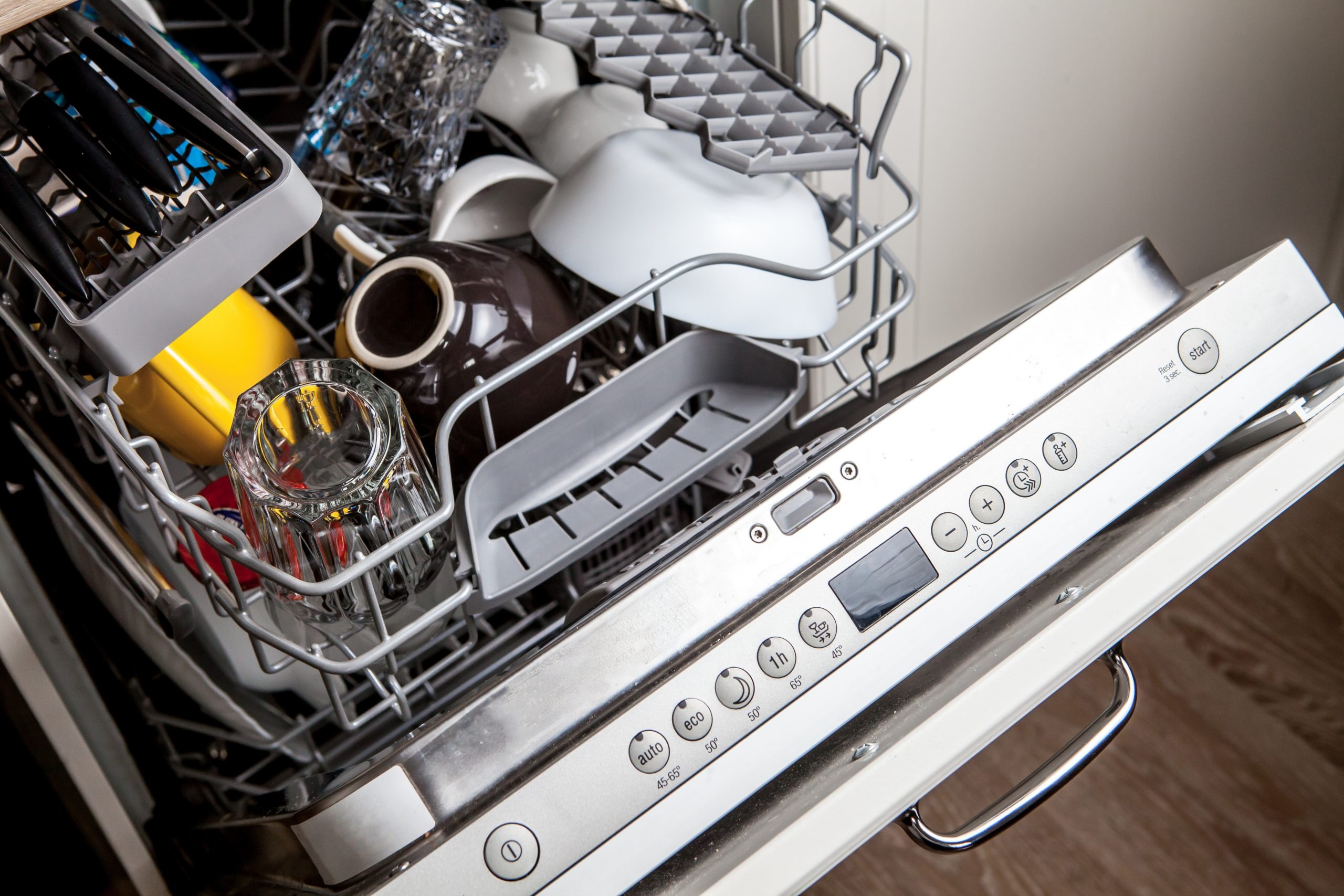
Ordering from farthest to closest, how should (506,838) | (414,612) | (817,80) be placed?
(817,80) < (414,612) < (506,838)

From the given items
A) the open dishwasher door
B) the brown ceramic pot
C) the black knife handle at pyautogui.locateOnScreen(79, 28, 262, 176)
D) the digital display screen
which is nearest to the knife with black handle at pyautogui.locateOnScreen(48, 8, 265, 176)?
the black knife handle at pyautogui.locateOnScreen(79, 28, 262, 176)

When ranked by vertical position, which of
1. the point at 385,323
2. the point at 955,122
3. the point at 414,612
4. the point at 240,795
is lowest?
the point at 240,795

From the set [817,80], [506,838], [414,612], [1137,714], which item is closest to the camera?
[506,838]

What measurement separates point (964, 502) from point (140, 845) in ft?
1.73

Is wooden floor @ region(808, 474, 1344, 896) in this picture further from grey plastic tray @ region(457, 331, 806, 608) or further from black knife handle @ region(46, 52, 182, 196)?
black knife handle @ region(46, 52, 182, 196)

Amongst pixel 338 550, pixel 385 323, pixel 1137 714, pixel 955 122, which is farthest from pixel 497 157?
pixel 1137 714

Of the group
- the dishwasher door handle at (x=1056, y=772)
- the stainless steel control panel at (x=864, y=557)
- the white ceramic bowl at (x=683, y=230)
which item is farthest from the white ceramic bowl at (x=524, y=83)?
the dishwasher door handle at (x=1056, y=772)

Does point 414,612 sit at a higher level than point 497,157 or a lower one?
lower

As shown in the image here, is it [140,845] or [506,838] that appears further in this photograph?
[140,845]

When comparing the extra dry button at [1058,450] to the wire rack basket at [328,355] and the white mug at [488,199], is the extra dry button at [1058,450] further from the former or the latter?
the white mug at [488,199]

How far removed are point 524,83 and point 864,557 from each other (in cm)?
43

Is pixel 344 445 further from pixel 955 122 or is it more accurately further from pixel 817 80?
pixel 955 122

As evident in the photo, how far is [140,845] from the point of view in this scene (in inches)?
23.6

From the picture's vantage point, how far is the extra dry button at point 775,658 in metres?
0.43
